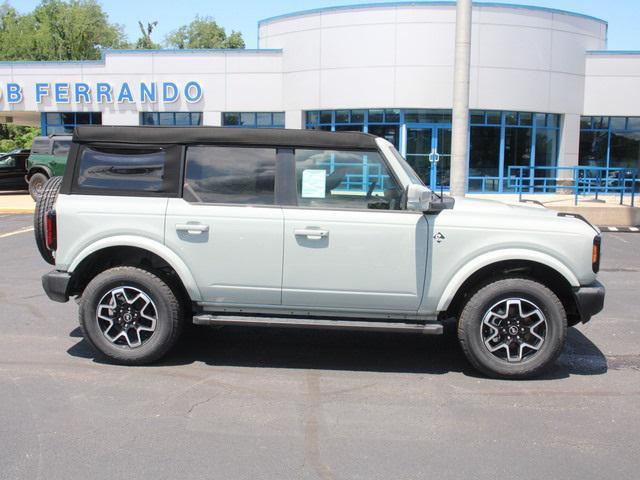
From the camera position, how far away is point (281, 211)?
5176 millimetres

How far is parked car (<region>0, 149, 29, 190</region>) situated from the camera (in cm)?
2356

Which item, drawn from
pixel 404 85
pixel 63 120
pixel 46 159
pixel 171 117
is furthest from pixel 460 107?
pixel 63 120

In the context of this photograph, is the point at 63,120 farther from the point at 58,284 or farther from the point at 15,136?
the point at 15,136

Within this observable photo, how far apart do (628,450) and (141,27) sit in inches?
2603

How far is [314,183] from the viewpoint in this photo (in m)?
5.25

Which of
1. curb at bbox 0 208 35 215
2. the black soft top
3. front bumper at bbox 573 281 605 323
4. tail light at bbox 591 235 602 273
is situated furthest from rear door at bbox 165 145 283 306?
curb at bbox 0 208 35 215

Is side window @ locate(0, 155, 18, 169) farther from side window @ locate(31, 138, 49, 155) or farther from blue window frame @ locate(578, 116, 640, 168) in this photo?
blue window frame @ locate(578, 116, 640, 168)

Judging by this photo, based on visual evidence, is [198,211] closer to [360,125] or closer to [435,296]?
[435,296]

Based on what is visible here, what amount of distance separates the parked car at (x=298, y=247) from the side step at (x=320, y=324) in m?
0.02

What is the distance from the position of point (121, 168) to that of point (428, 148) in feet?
59.3

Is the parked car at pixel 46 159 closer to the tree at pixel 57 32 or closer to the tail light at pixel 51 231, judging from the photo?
the tail light at pixel 51 231

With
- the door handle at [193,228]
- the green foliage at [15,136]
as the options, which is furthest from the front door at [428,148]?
the green foliage at [15,136]

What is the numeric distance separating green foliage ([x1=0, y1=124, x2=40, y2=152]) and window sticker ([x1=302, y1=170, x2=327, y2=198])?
51924 mm


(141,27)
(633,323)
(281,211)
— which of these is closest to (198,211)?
(281,211)
